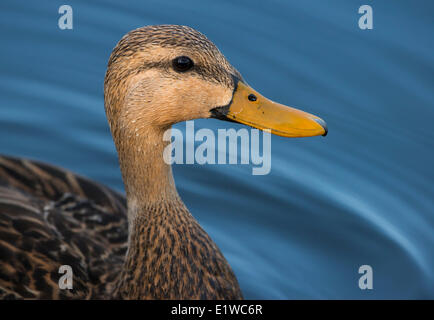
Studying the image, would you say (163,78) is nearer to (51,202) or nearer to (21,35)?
(51,202)

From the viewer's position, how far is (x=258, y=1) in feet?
24.0

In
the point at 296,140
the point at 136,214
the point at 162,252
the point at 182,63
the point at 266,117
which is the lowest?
the point at 162,252

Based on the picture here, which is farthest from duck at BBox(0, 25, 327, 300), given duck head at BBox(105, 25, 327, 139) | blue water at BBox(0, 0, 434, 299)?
blue water at BBox(0, 0, 434, 299)

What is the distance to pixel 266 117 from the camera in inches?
164

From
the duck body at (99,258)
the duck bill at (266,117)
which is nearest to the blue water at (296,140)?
the duck body at (99,258)

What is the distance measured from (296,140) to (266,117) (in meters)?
2.36

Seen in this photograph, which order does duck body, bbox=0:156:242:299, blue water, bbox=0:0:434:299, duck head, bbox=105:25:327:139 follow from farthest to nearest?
blue water, bbox=0:0:434:299 → duck body, bbox=0:156:242:299 → duck head, bbox=105:25:327:139

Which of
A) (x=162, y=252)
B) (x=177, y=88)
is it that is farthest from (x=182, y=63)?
(x=162, y=252)

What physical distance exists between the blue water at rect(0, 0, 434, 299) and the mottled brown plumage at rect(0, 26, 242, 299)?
1.14 metres

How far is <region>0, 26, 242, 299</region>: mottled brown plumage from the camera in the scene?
3953mm

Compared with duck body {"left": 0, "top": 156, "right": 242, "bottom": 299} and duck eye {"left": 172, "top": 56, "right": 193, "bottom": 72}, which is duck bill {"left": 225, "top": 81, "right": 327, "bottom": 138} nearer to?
duck eye {"left": 172, "top": 56, "right": 193, "bottom": 72}

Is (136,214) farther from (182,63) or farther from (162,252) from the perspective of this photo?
(182,63)

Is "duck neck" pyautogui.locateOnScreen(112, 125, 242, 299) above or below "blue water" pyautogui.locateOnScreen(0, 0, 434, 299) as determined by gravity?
below
